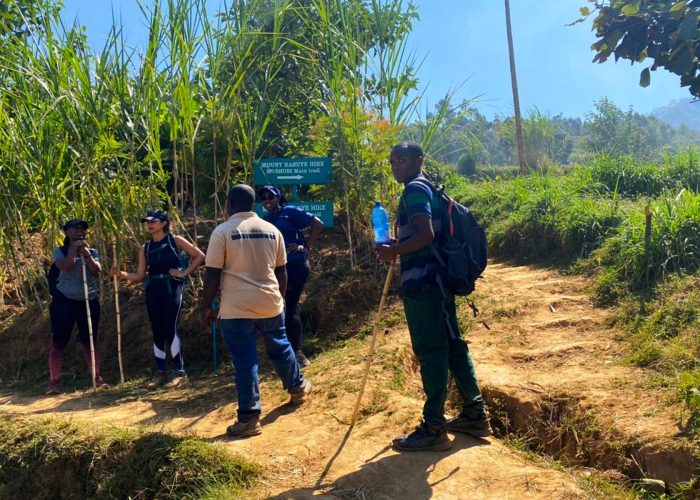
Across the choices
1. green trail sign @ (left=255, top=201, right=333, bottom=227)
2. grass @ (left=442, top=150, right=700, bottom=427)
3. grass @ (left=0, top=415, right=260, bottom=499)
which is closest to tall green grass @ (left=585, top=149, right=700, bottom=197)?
grass @ (left=442, top=150, right=700, bottom=427)

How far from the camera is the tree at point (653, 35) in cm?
222

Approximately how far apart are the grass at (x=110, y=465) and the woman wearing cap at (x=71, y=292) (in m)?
1.19

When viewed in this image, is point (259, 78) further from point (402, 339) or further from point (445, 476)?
point (445, 476)

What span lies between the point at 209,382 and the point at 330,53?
10.9ft

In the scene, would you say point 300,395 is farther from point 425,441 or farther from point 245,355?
point 425,441

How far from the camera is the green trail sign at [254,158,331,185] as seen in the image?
5543mm

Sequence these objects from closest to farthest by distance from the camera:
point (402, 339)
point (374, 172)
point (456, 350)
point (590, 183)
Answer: point (456, 350)
point (402, 339)
point (374, 172)
point (590, 183)

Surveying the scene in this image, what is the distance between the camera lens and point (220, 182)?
5.91 meters

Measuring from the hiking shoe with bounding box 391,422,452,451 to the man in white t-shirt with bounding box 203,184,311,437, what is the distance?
3.19 ft

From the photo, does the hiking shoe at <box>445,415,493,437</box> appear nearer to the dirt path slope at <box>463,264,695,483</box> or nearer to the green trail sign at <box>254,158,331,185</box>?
the dirt path slope at <box>463,264,695,483</box>

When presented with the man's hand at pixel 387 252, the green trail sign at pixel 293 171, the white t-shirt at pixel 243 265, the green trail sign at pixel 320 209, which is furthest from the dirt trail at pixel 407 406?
the green trail sign at pixel 293 171

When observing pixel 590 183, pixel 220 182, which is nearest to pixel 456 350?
pixel 220 182

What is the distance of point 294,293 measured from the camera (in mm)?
4590

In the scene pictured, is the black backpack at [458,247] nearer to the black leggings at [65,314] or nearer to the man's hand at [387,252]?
the man's hand at [387,252]
